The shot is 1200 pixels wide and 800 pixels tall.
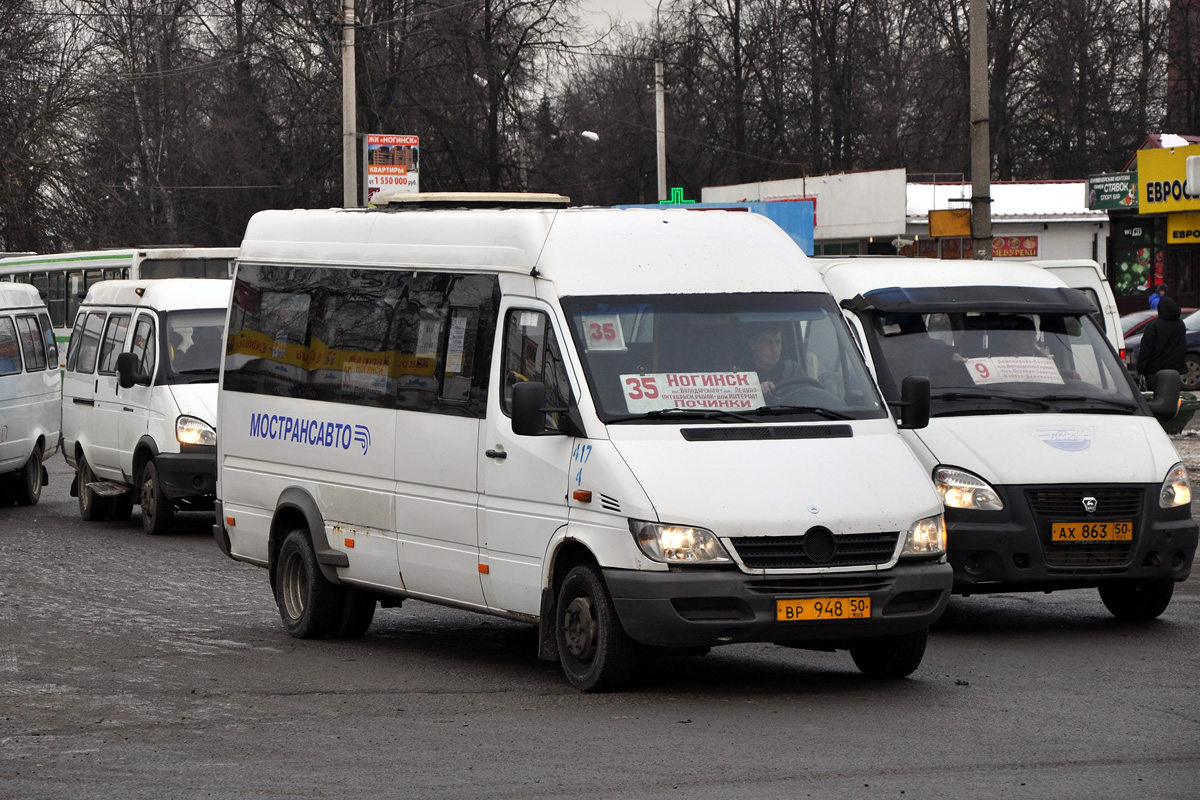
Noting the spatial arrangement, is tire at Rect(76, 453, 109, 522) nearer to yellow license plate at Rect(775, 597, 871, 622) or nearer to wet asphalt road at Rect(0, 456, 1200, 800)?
wet asphalt road at Rect(0, 456, 1200, 800)

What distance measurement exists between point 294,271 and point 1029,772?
574 cm

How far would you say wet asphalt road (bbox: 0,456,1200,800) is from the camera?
6770mm

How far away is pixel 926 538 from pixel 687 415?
120 cm

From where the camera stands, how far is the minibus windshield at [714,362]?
28.3ft

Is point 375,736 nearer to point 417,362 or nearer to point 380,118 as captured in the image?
point 417,362

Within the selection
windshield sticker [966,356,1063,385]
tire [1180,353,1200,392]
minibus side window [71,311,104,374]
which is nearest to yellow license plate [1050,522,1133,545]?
windshield sticker [966,356,1063,385]

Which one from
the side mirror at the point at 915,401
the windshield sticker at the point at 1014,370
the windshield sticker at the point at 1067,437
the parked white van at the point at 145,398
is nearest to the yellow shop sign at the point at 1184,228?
the parked white van at the point at 145,398

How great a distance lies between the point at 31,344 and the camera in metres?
20.4

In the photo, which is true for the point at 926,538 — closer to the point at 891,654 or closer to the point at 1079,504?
the point at 891,654

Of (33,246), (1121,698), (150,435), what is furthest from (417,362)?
(33,246)

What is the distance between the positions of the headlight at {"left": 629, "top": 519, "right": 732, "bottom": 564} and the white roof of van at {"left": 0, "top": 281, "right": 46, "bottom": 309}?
13.6m

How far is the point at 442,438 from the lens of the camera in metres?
9.48

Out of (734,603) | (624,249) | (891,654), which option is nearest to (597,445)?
(734,603)

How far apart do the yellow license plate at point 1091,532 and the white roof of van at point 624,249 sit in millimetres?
2095
